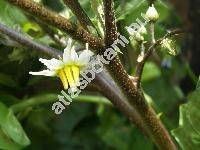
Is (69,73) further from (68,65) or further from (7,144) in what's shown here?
(7,144)

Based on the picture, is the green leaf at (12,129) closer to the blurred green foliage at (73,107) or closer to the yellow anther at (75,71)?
the blurred green foliage at (73,107)

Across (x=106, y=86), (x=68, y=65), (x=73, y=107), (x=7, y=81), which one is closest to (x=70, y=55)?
(x=68, y=65)

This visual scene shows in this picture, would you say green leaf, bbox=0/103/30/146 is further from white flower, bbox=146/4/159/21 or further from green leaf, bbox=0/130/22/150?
white flower, bbox=146/4/159/21

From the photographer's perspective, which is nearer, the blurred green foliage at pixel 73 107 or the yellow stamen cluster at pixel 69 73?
the yellow stamen cluster at pixel 69 73

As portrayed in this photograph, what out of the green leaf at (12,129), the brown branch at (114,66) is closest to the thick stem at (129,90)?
the brown branch at (114,66)

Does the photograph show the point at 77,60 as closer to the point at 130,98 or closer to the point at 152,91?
the point at 130,98

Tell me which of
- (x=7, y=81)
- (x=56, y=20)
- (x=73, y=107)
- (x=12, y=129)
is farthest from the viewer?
(x=73, y=107)
